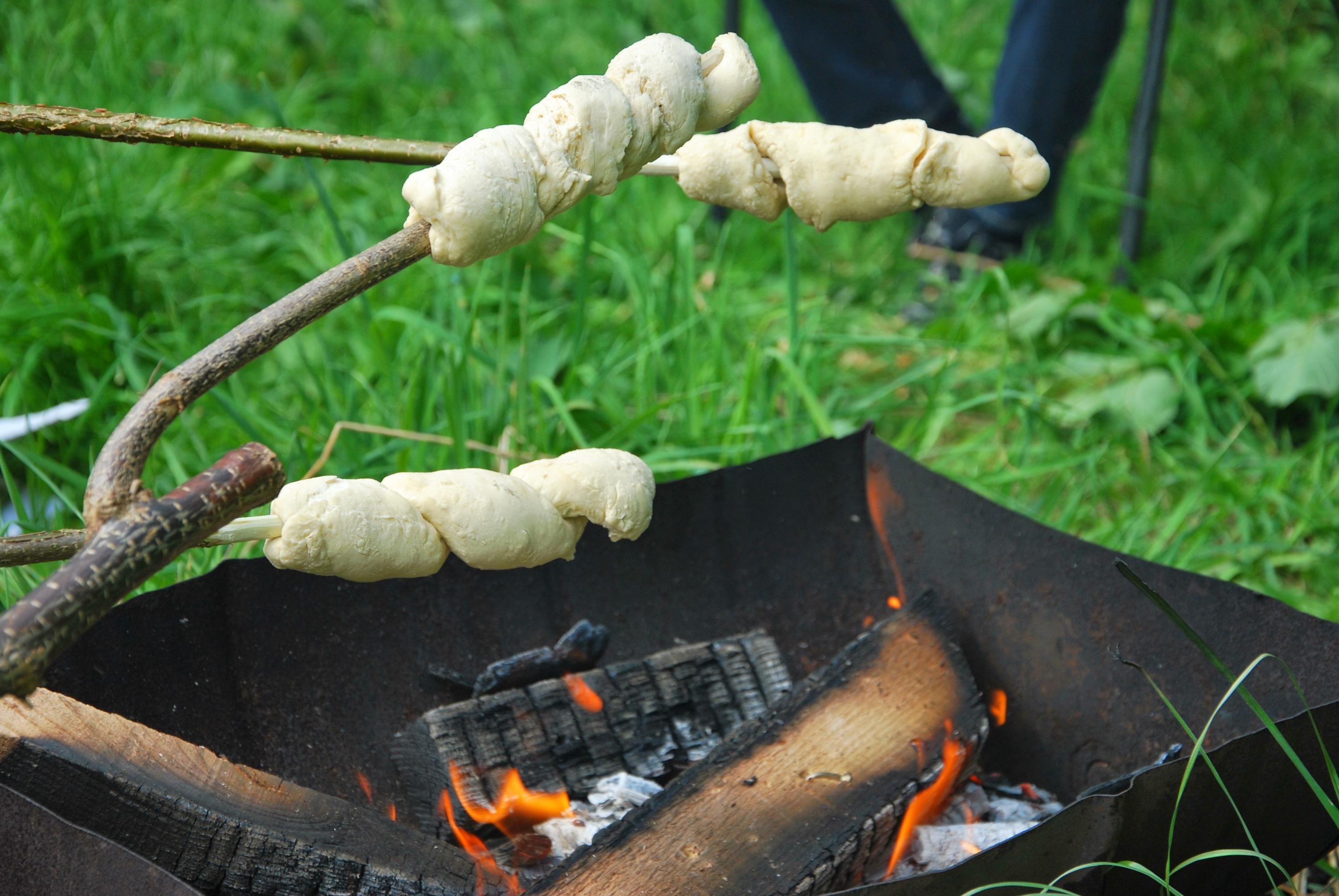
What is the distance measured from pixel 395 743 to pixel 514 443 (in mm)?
815

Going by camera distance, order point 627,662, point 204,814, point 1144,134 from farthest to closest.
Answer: point 1144,134 < point 627,662 < point 204,814

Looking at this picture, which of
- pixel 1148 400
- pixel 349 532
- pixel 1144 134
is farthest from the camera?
pixel 1144 134

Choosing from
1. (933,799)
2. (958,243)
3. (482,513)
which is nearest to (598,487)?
(482,513)

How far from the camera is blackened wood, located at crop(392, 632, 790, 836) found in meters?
1.41

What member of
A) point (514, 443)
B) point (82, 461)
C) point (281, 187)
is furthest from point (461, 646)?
point (281, 187)

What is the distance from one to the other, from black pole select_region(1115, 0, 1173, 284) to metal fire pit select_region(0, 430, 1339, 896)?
1832mm

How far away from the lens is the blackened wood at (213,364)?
76 cm

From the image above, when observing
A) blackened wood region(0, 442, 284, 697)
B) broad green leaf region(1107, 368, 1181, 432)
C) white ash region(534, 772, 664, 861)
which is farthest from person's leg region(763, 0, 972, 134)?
blackened wood region(0, 442, 284, 697)

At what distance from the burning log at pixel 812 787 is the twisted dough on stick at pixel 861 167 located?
2.01 ft

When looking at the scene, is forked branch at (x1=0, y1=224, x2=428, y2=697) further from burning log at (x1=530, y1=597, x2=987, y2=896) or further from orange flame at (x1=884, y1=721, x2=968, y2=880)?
orange flame at (x1=884, y1=721, x2=968, y2=880)

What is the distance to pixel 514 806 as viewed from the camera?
141 centimetres

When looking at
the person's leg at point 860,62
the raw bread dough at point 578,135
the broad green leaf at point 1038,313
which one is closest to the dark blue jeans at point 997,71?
the person's leg at point 860,62

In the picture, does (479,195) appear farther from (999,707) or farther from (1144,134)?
(1144,134)

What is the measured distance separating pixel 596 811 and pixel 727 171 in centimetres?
80
